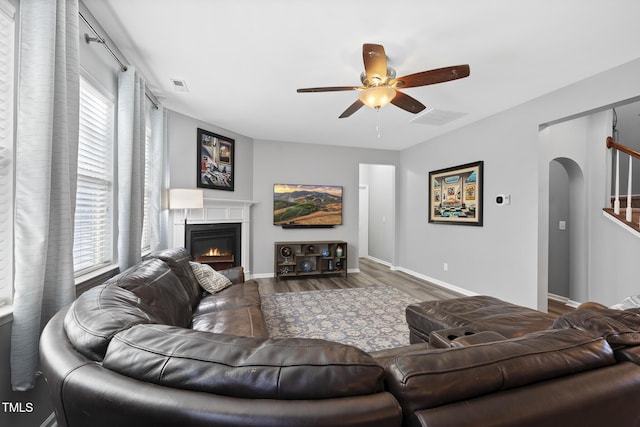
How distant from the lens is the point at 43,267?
1367 millimetres

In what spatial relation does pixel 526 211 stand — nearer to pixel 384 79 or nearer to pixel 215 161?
pixel 384 79

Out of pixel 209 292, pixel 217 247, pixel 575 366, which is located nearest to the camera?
pixel 575 366

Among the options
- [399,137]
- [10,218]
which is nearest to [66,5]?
[10,218]

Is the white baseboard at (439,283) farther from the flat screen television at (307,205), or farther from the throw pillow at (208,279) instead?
the throw pillow at (208,279)

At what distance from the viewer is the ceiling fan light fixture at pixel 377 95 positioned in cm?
225

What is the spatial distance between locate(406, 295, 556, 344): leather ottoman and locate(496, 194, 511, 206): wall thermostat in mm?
1708

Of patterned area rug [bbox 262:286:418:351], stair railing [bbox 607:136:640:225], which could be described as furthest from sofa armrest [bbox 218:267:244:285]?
stair railing [bbox 607:136:640:225]

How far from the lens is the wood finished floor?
4188 mm

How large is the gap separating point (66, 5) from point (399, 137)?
4.39 meters

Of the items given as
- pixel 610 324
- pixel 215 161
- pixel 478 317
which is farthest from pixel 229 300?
pixel 215 161

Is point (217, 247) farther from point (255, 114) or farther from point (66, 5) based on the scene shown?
point (66, 5)

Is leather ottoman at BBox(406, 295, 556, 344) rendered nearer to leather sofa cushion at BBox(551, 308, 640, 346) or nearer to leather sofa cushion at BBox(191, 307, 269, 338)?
leather sofa cushion at BBox(551, 308, 640, 346)

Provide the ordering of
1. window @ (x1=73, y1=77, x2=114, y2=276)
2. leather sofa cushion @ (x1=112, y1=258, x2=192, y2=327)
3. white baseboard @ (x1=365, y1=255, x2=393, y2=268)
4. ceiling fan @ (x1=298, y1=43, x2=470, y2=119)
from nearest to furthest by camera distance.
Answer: leather sofa cushion @ (x1=112, y1=258, x2=192, y2=327)
ceiling fan @ (x1=298, y1=43, x2=470, y2=119)
window @ (x1=73, y1=77, x2=114, y2=276)
white baseboard @ (x1=365, y1=255, x2=393, y2=268)

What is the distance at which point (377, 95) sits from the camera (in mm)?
2299
